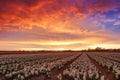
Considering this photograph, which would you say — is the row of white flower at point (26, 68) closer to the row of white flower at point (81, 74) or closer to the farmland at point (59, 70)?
the farmland at point (59, 70)

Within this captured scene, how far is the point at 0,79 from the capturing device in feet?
38.1

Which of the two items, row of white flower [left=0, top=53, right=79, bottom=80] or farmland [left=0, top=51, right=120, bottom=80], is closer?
farmland [left=0, top=51, right=120, bottom=80]

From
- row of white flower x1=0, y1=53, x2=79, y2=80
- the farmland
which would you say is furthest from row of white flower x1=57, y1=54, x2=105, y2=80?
row of white flower x1=0, y1=53, x2=79, y2=80

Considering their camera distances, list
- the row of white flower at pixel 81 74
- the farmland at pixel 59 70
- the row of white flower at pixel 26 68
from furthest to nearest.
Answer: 1. the row of white flower at pixel 26 68
2. the farmland at pixel 59 70
3. the row of white flower at pixel 81 74

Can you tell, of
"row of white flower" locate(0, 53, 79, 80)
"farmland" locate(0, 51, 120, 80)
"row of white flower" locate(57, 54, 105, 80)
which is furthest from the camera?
"row of white flower" locate(0, 53, 79, 80)

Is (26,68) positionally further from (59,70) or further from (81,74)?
(81,74)

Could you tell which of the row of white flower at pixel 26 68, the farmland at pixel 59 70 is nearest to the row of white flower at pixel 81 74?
the farmland at pixel 59 70

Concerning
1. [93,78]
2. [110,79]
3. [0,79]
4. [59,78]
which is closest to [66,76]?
[59,78]

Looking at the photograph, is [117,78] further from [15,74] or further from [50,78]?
[15,74]

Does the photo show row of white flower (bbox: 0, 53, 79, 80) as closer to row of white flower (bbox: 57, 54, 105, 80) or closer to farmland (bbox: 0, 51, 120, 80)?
farmland (bbox: 0, 51, 120, 80)

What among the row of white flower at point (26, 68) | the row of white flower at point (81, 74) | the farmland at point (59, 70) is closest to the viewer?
the row of white flower at point (81, 74)

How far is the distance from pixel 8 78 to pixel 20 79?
91 centimetres

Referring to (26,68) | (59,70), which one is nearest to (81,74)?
(59,70)

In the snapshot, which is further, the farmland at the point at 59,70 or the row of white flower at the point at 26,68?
the row of white flower at the point at 26,68
